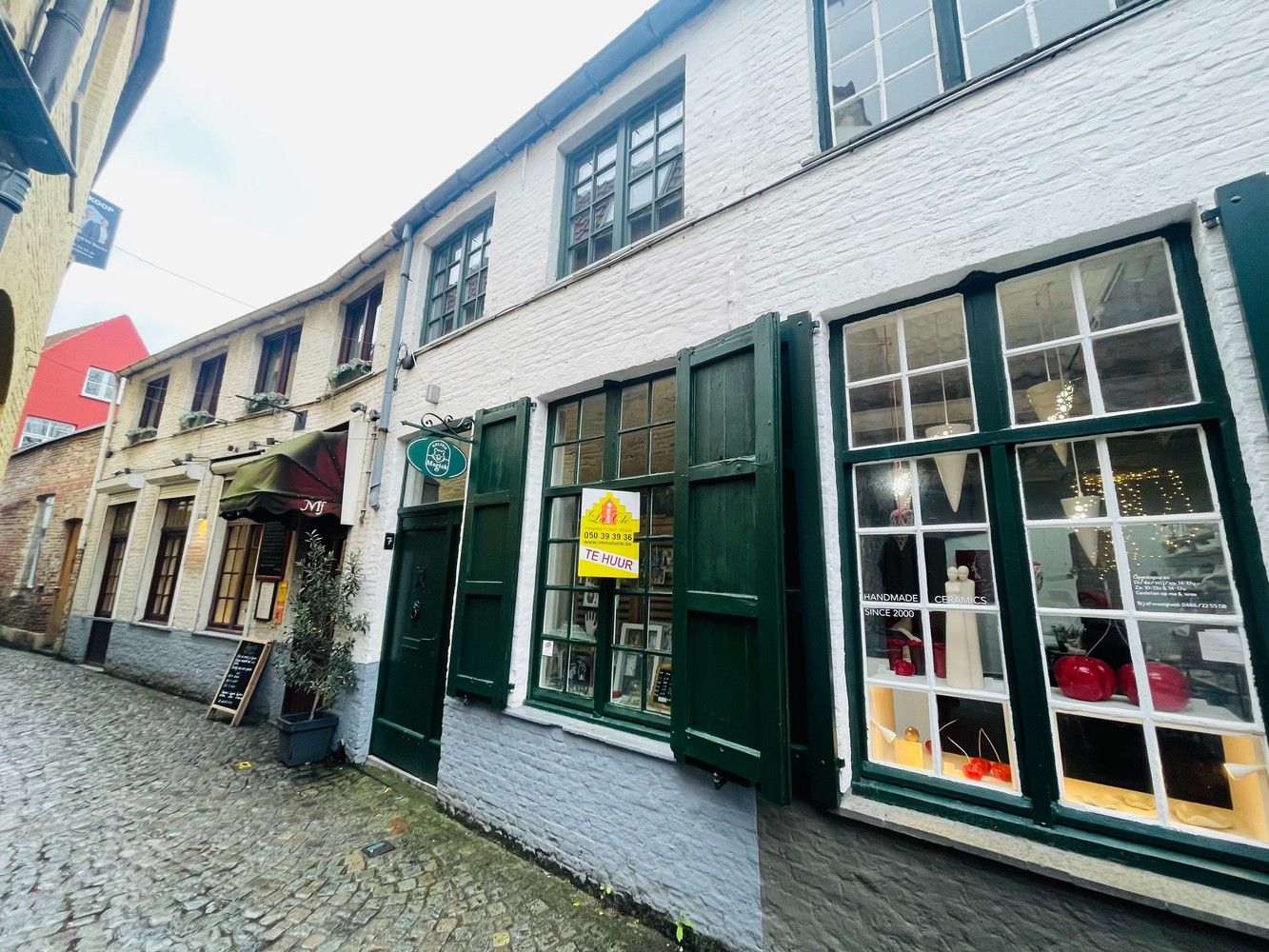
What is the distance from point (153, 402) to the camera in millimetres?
11164

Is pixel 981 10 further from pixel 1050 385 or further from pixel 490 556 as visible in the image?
pixel 490 556

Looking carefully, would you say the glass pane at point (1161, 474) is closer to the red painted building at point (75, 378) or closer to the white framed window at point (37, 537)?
the white framed window at point (37, 537)

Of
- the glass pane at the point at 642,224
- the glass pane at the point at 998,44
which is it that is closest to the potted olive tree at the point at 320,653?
the glass pane at the point at 642,224

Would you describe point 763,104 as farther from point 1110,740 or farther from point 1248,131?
point 1110,740

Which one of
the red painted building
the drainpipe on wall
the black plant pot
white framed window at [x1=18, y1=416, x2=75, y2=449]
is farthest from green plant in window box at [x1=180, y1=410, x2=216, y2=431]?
white framed window at [x1=18, y1=416, x2=75, y2=449]

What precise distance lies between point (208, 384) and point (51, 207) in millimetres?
7268

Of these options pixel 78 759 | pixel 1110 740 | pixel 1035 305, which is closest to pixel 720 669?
pixel 1110 740

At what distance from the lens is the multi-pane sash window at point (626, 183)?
4.48 metres

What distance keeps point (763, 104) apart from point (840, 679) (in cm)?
395

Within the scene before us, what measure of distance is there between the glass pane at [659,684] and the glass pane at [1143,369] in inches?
113

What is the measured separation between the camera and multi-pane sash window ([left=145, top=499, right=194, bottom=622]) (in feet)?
30.7

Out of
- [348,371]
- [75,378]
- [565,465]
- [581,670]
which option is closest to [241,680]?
[348,371]

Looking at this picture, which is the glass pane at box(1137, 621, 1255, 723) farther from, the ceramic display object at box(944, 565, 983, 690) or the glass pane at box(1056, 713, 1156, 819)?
the ceramic display object at box(944, 565, 983, 690)

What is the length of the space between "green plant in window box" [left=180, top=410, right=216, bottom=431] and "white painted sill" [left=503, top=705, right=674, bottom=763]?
9108mm
